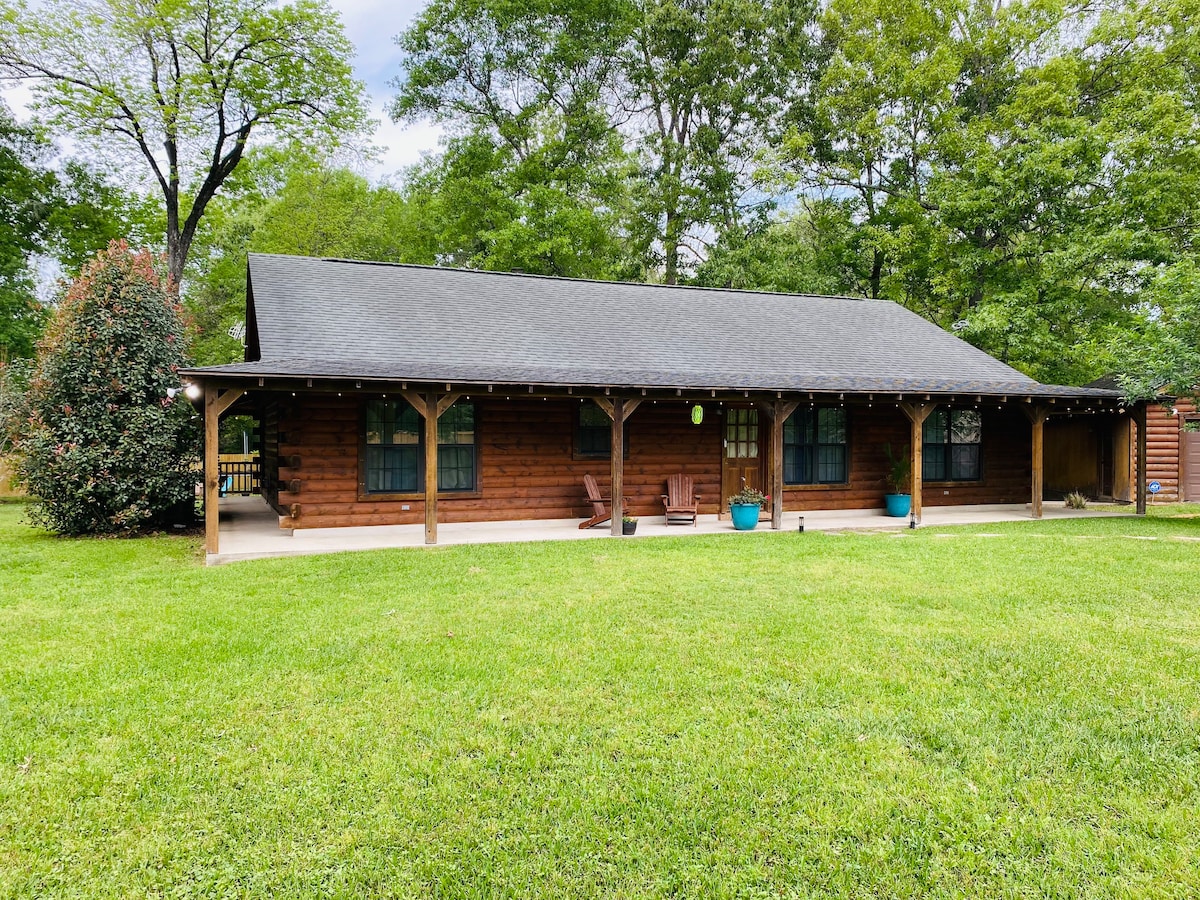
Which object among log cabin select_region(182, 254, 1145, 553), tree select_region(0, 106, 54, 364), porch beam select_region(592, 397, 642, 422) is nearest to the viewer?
log cabin select_region(182, 254, 1145, 553)

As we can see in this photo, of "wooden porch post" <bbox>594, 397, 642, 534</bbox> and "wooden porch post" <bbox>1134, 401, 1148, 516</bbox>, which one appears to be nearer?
"wooden porch post" <bbox>594, 397, 642, 534</bbox>

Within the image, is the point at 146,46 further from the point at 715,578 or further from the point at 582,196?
the point at 715,578

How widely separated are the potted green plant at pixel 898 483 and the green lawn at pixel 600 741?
589 centimetres

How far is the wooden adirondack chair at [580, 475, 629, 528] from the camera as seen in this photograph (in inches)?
410

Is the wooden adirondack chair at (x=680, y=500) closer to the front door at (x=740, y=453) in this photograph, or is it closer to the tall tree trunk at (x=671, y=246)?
the front door at (x=740, y=453)

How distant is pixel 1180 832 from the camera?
2.60 meters

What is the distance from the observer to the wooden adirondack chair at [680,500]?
11.1 metres

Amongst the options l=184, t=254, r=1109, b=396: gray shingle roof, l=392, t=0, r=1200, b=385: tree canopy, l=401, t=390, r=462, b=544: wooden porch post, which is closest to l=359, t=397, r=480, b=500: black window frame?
l=184, t=254, r=1109, b=396: gray shingle roof

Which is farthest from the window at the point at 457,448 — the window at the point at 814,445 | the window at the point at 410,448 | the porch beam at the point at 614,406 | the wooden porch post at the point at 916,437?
the wooden porch post at the point at 916,437

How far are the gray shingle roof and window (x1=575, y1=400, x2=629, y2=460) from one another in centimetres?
93

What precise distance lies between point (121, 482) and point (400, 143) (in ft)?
63.1

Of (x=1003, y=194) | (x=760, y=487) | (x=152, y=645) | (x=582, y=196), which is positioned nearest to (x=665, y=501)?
(x=760, y=487)

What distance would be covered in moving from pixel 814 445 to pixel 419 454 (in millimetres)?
7086

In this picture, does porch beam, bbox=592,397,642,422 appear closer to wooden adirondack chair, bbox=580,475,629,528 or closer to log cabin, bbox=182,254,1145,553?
log cabin, bbox=182,254,1145,553
